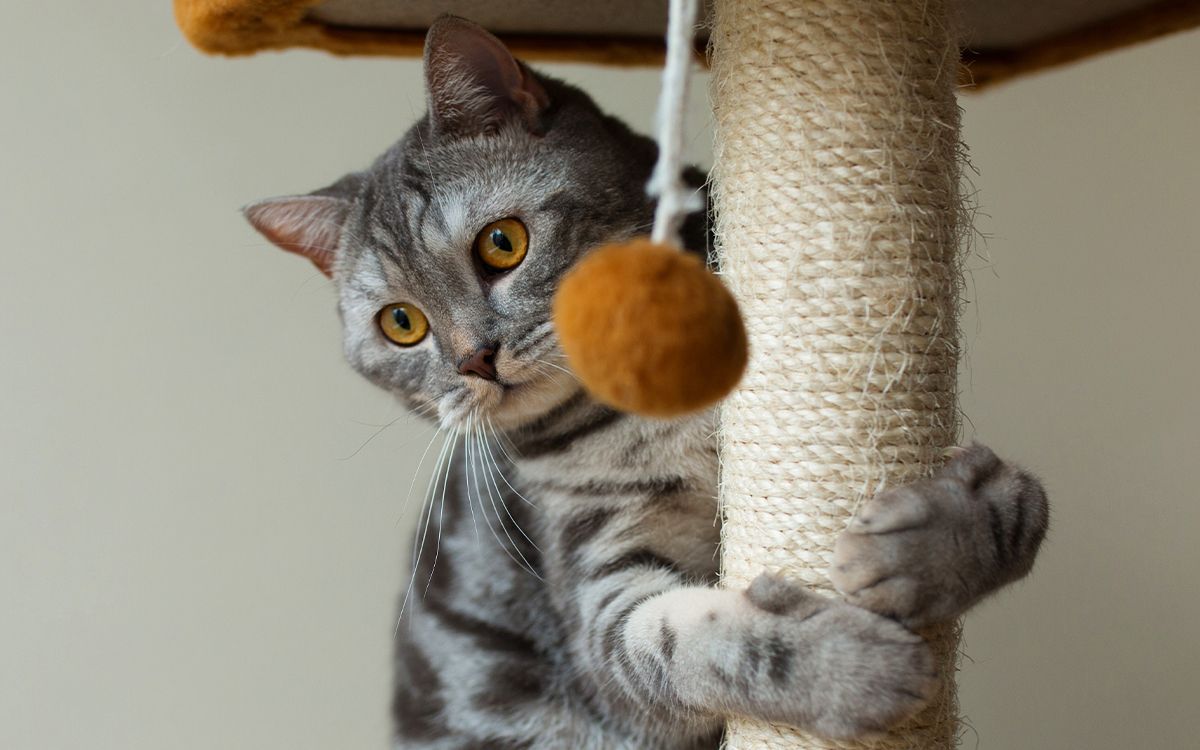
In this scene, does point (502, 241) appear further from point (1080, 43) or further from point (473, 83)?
point (1080, 43)

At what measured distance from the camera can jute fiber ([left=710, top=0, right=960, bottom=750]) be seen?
0.82 meters

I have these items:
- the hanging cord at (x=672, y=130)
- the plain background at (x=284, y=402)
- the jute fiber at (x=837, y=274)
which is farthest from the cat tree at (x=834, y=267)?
the plain background at (x=284, y=402)

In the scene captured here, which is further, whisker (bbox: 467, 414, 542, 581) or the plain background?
the plain background

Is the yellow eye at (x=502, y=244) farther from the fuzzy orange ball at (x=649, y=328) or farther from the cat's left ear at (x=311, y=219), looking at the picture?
the fuzzy orange ball at (x=649, y=328)

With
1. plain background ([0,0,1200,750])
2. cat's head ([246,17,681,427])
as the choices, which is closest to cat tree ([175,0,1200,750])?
cat's head ([246,17,681,427])

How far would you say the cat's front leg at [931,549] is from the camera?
29.8 inches

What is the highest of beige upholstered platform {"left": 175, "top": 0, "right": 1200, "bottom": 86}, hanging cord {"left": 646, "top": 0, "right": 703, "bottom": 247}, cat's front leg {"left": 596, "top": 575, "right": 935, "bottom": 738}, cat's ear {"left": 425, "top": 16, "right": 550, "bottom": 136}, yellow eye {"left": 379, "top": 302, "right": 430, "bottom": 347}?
beige upholstered platform {"left": 175, "top": 0, "right": 1200, "bottom": 86}

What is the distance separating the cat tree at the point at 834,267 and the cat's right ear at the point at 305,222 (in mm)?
552

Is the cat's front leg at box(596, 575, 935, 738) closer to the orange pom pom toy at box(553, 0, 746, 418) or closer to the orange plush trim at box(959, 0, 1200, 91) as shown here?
the orange pom pom toy at box(553, 0, 746, 418)

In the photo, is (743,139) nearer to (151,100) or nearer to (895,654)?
(895,654)

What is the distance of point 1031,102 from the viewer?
1.82 m

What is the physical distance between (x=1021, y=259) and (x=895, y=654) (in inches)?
49.9

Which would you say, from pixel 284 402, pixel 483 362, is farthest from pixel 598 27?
pixel 284 402

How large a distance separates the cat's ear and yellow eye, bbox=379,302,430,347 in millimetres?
204
